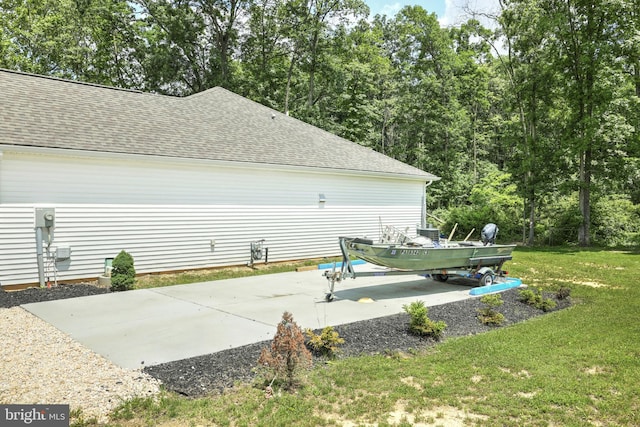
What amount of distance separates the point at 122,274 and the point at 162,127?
194 inches

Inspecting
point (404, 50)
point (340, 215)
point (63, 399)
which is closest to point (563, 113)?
point (404, 50)

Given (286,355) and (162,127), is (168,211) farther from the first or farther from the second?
(286,355)

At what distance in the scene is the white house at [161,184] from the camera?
9445 millimetres

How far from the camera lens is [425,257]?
8945mm

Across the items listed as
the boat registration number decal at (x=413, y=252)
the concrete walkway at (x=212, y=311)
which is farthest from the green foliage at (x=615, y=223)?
the boat registration number decal at (x=413, y=252)

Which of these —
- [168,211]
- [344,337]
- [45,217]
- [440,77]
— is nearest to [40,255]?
[45,217]

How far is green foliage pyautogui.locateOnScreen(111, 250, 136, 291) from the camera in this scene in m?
9.40

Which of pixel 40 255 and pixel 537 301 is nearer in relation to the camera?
pixel 537 301

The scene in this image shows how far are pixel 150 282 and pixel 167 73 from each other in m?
20.8

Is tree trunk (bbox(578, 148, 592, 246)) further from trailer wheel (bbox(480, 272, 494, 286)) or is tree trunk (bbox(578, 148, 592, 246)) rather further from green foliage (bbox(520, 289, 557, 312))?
green foliage (bbox(520, 289, 557, 312))

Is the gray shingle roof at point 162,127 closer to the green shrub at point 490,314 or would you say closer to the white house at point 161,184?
the white house at point 161,184

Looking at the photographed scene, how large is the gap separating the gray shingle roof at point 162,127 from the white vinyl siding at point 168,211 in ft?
1.31

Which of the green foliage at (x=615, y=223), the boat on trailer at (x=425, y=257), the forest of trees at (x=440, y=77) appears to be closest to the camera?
the boat on trailer at (x=425, y=257)

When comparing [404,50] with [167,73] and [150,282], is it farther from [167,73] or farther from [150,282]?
[150,282]
